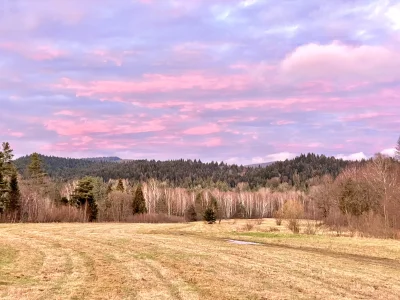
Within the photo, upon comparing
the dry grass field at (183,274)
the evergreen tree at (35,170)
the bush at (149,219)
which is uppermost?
the evergreen tree at (35,170)

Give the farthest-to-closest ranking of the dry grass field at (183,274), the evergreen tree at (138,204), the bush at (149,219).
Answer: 1. the evergreen tree at (138,204)
2. the bush at (149,219)
3. the dry grass field at (183,274)

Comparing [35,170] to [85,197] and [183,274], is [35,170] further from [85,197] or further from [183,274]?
[183,274]

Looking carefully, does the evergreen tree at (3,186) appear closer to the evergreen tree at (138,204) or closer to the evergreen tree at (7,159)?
the evergreen tree at (7,159)

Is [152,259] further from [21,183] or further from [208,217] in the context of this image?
[21,183]

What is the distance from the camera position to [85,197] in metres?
91.4

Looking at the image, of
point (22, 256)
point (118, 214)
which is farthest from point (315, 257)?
point (118, 214)

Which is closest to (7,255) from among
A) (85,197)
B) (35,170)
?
(85,197)

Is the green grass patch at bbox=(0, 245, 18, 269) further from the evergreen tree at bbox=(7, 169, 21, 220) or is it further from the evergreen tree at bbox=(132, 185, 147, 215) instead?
the evergreen tree at bbox=(132, 185, 147, 215)

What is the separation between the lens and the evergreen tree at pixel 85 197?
3579 inches

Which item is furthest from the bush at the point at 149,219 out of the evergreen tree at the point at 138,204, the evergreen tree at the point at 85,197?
the evergreen tree at the point at 85,197

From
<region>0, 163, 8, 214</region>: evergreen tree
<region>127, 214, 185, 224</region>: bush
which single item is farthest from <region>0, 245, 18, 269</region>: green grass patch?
<region>127, 214, 185, 224</region>: bush

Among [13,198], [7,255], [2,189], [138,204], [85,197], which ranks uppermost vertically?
[2,189]

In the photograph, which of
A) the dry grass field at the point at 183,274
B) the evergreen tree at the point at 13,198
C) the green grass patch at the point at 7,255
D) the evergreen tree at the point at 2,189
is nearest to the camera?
the dry grass field at the point at 183,274

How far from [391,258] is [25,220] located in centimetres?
6666
